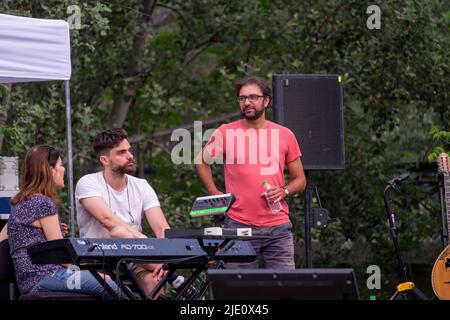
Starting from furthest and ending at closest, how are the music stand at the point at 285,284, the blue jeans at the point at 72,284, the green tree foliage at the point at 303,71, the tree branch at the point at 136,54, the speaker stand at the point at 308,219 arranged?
1. the tree branch at the point at 136,54
2. the green tree foliage at the point at 303,71
3. the speaker stand at the point at 308,219
4. the blue jeans at the point at 72,284
5. the music stand at the point at 285,284

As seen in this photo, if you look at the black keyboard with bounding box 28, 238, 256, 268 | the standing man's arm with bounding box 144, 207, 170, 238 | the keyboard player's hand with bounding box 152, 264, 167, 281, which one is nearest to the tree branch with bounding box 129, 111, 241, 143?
the standing man's arm with bounding box 144, 207, 170, 238

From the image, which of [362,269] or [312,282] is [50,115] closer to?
[362,269]

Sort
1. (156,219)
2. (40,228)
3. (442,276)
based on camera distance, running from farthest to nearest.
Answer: (442,276)
(156,219)
(40,228)

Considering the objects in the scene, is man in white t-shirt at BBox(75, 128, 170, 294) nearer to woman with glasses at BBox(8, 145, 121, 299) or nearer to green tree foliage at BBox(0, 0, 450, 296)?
woman with glasses at BBox(8, 145, 121, 299)

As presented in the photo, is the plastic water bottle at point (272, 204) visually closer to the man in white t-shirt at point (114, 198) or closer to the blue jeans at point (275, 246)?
the blue jeans at point (275, 246)

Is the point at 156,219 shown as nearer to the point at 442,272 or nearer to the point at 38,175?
the point at 38,175

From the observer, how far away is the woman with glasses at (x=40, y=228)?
19.4 ft

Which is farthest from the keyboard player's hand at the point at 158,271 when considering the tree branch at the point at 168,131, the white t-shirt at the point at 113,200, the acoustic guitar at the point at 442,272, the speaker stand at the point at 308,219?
the tree branch at the point at 168,131

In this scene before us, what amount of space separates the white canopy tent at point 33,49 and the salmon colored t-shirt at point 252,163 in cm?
111

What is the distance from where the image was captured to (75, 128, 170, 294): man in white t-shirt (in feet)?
20.6

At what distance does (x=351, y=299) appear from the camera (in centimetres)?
468

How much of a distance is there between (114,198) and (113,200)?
0.01m

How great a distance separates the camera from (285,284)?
4.73 metres

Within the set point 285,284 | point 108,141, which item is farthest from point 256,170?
point 285,284
